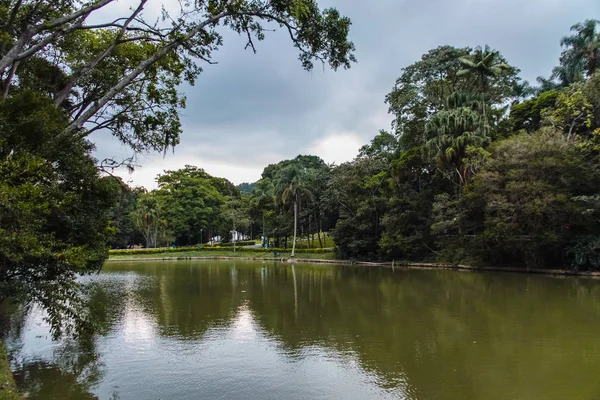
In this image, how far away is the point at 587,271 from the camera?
21.0 m

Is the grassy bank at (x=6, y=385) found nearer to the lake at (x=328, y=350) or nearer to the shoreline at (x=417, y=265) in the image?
the lake at (x=328, y=350)

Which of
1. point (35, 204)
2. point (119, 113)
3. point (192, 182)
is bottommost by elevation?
point (35, 204)

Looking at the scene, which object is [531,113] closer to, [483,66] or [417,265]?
[483,66]

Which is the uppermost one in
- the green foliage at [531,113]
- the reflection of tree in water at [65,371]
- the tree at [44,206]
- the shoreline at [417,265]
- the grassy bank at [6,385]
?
the green foliage at [531,113]

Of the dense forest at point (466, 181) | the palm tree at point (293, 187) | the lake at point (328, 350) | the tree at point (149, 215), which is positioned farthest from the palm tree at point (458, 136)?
the tree at point (149, 215)

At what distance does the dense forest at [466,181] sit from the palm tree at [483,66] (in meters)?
0.10

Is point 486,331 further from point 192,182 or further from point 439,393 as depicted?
point 192,182

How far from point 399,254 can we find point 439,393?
3032 cm

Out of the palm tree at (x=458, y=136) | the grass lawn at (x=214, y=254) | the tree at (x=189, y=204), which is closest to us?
the palm tree at (x=458, y=136)

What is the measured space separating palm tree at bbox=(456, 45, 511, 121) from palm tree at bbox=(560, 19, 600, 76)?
295 inches

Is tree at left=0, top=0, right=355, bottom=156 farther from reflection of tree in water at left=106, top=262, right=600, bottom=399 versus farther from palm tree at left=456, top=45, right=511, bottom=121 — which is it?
palm tree at left=456, top=45, right=511, bottom=121

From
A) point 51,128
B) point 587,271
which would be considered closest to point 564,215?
point 587,271

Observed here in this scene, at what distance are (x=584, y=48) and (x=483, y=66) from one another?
11.3m

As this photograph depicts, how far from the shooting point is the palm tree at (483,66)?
95.2ft
